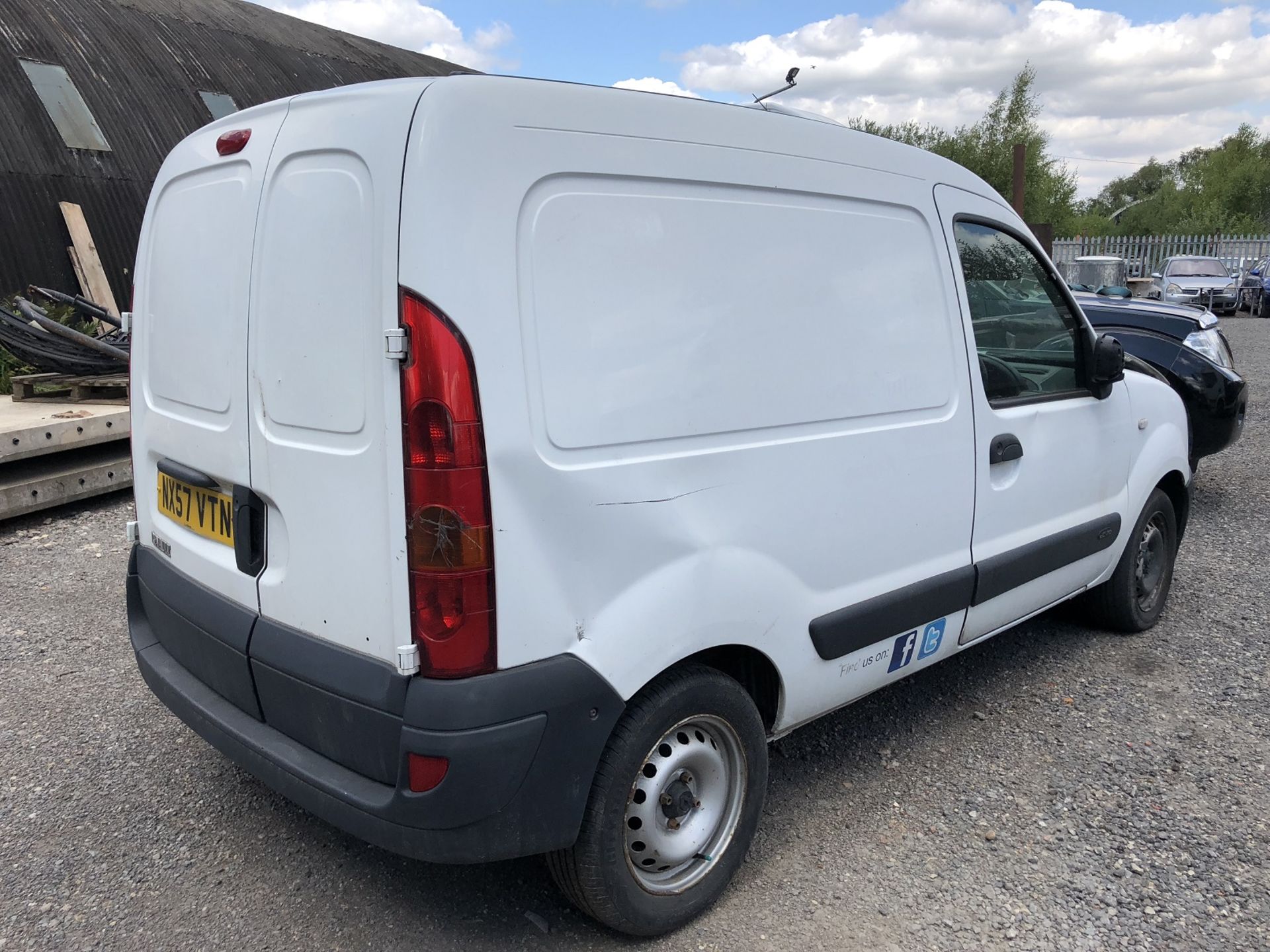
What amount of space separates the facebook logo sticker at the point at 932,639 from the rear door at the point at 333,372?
1.84 m

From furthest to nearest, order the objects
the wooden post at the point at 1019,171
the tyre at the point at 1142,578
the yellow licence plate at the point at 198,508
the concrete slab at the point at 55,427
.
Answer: the wooden post at the point at 1019,171 < the concrete slab at the point at 55,427 < the tyre at the point at 1142,578 < the yellow licence plate at the point at 198,508

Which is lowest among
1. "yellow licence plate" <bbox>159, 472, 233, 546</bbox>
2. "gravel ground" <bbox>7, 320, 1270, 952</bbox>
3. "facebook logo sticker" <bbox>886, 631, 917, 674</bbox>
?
"gravel ground" <bbox>7, 320, 1270, 952</bbox>

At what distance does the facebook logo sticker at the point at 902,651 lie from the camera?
3.06 metres

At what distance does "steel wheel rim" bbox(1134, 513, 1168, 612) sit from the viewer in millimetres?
4480

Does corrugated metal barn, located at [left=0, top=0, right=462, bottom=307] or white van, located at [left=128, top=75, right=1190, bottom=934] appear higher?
corrugated metal barn, located at [left=0, top=0, right=462, bottom=307]

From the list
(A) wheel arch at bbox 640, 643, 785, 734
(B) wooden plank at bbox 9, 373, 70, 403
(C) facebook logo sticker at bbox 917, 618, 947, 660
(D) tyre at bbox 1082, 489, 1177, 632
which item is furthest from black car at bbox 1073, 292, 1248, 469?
(B) wooden plank at bbox 9, 373, 70, 403

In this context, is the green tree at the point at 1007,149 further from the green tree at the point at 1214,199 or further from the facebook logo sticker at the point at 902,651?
the facebook logo sticker at the point at 902,651

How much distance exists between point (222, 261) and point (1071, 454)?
9.93 ft

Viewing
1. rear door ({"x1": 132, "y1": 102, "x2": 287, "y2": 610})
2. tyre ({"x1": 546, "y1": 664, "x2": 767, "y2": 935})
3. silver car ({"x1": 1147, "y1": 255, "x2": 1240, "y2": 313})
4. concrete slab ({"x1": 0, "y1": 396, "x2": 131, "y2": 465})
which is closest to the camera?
tyre ({"x1": 546, "y1": 664, "x2": 767, "y2": 935})

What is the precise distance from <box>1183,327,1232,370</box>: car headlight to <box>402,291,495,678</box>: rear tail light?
610 cm

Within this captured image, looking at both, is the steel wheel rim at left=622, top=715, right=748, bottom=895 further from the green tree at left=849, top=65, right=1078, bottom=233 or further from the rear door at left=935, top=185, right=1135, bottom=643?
the green tree at left=849, top=65, right=1078, bottom=233

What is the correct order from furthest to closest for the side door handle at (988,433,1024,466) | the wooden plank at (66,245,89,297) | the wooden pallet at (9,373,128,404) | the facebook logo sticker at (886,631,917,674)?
the wooden plank at (66,245,89,297)
the wooden pallet at (9,373,128,404)
the side door handle at (988,433,1024,466)
the facebook logo sticker at (886,631,917,674)

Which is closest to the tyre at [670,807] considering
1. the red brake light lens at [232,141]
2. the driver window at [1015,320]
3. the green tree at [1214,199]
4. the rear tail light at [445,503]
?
the rear tail light at [445,503]

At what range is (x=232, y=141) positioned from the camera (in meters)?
2.51
